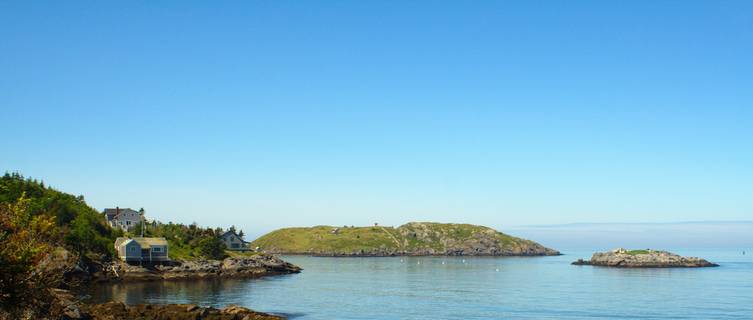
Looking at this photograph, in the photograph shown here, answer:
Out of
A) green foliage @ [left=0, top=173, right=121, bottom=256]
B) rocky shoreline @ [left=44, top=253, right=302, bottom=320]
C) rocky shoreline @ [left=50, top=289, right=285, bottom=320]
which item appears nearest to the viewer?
rocky shoreline @ [left=50, top=289, right=285, bottom=320]

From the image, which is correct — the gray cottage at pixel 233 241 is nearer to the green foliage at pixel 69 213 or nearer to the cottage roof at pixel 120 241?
the green foliage at pixel 69 213

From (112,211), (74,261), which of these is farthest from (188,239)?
(74,261)

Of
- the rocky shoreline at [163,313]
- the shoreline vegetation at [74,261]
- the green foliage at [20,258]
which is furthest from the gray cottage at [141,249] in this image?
the green foliage at [20,258]

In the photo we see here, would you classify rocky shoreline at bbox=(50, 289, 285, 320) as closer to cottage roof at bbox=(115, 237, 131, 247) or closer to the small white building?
cottage roof at bbox=(115, 237, 131, 247)

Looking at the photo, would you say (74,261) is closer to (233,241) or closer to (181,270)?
(181,270)

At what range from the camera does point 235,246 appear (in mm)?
189375

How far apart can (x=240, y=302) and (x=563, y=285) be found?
7536 centimetres

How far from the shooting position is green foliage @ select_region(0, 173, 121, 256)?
125 metres

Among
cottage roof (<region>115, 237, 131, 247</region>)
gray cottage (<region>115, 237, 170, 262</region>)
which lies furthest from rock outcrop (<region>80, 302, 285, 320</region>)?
cottage roof (<region>115, 237, 131, 247</region>)

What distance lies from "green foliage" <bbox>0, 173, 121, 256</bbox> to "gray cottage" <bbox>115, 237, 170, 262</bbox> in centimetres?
254

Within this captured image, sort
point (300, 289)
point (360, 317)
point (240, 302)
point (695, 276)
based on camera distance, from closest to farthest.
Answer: point (360, 317)
point (240, 302)
point (300, 289)
point (695, 276)

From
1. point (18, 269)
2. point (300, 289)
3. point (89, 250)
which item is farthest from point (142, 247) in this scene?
point (18, 269)

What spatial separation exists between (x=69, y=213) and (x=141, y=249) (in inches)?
969

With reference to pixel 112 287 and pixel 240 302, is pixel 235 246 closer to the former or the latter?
pixel 112 287
